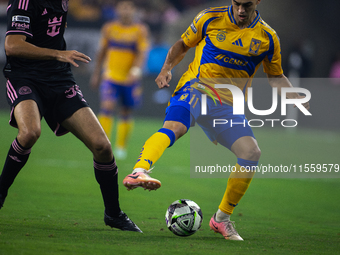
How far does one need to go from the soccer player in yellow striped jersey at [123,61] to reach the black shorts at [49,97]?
17.1 ft

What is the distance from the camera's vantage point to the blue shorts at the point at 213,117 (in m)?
4.20

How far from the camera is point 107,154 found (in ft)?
13.9

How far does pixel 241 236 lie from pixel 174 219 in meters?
0.67

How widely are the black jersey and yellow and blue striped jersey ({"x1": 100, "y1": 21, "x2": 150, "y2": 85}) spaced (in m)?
5.48

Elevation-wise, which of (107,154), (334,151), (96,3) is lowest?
(334,151)

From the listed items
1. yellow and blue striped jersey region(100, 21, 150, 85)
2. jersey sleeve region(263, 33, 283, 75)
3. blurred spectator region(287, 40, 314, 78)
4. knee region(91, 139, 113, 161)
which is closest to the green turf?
knee region(91, 139, 113, 161)

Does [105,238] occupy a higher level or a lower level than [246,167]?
lower

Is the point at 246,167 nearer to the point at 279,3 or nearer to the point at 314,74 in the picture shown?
the point at 314,74

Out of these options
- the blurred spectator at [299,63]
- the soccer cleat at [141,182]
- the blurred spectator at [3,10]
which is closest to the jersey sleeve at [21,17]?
the soccer cleat at [141,182]

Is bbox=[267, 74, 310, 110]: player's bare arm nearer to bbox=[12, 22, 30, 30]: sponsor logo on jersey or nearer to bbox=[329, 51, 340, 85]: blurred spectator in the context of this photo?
bbox=[12, 22, 30, 30]: sponsor logo on jersey

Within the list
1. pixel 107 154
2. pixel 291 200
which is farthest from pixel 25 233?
pixel 291 200

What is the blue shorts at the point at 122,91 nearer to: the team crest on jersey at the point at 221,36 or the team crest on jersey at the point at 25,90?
the team crest on jersey at the point at 221,36

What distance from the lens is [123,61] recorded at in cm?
1012

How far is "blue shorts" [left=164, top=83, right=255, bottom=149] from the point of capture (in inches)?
165
